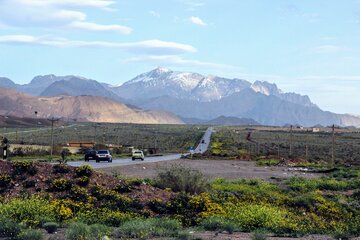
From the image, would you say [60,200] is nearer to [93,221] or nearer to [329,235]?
[93,221]

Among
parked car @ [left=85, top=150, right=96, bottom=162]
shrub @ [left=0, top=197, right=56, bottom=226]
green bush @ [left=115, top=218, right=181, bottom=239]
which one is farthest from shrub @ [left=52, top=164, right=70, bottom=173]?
parked car @ [left=85, top=150, right=96, bottom=162]

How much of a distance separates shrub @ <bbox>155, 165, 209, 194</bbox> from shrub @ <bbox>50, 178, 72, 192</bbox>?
4.88m

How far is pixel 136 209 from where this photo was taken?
1900 centimetres

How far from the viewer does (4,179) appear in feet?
68.4

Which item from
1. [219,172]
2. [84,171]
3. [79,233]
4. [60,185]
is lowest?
[219,172]

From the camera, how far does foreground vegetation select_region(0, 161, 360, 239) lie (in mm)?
15008

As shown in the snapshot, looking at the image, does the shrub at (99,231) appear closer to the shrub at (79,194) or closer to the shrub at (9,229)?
the shrub at (9,229)

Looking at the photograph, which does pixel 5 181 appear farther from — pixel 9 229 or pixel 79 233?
pixel 79 233

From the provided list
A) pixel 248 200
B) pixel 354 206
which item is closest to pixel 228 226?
pixel 248 200

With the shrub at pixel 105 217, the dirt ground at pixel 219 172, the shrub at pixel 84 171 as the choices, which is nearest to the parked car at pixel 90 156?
the dirt ground at pixel 219 172

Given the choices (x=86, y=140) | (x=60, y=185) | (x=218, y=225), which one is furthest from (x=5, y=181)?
(x=86, y=140)

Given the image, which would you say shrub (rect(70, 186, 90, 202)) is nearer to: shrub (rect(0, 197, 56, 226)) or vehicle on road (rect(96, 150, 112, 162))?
shrub (rect(0, 197, 56, 226))

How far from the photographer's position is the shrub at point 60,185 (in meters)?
20.4

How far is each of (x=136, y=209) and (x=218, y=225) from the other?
12.1 feet
